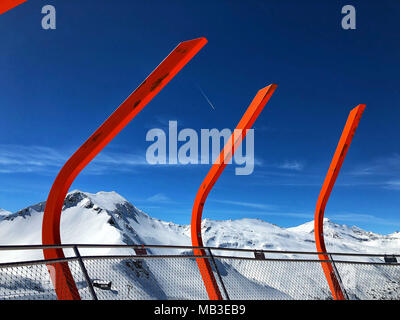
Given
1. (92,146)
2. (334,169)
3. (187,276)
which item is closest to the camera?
(92,146)

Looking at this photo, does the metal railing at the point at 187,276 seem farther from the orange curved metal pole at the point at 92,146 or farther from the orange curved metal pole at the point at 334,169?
the orange curved metal pole at the point at 334,169

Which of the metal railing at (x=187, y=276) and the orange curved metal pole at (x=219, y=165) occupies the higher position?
the orange curved metal pole at (x=219, y=165)

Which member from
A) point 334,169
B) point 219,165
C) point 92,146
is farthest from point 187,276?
point 334,169

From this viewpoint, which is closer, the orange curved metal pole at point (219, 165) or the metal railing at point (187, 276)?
the metal railing at point (187, 276)

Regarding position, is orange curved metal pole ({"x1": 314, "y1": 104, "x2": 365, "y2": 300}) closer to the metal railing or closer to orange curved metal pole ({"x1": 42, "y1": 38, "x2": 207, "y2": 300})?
the metal railing

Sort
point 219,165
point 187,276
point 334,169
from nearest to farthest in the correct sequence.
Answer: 1. point 187,276
2. point 219,165
3. point 334,169

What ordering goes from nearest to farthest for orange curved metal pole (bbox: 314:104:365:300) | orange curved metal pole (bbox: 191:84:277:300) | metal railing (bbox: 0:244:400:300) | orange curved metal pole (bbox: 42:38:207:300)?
metal railing (bbox: 0:244:400:300) → orange curved metal pole (bbox: 42:38:207:300) → orange curved metal pole (bbox: 191:84:277:300) → orange curved metal pole (bbox: 314:104:365:300)

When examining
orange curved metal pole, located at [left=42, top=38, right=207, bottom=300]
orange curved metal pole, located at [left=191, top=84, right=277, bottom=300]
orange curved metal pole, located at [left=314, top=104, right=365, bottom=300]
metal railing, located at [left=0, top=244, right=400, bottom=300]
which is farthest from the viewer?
orange curved metal pole, located at [left=314, top=104, right=365, bottom=300]

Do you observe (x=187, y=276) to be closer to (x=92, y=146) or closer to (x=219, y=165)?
(x=219, y=165)

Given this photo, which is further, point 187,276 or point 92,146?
point 187,276

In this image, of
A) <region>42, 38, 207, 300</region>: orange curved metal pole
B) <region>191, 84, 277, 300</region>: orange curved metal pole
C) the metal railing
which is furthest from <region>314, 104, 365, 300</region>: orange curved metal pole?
<region>42, 38, 207, 300</region>: orange curved metal pole

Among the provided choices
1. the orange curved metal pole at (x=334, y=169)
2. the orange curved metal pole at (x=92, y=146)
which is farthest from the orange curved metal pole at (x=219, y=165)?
the orange curved metal pole at (x=334, y=169)

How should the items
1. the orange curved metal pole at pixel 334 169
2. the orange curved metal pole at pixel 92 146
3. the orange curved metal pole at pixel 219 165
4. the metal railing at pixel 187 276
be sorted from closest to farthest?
the metal railing at pixel 187 276
the orange curved metal pole at pixel 92 146
the orange curved metal pole at pixel 219 165
the orange curved metal pole at pixel 334 169

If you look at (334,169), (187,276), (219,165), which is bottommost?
(187,276)
